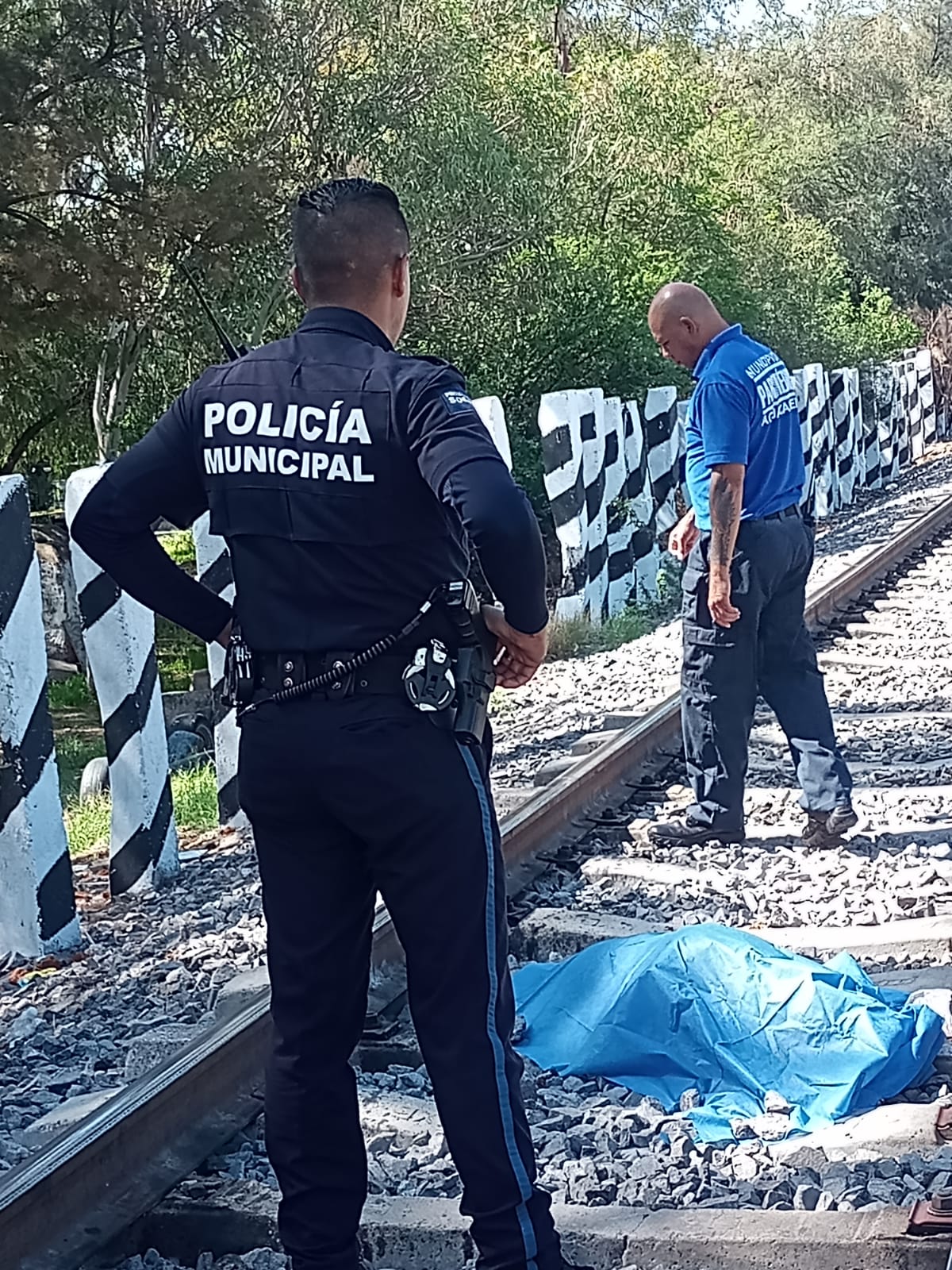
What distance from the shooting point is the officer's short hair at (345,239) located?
10.4 feet

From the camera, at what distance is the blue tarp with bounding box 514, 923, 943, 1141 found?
411 centimetres

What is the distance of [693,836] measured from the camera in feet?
20.9

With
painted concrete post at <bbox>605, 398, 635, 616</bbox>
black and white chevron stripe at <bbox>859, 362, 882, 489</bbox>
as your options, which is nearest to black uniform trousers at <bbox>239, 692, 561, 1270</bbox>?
painted concrete post at <bbox>605, 398, 635, 616</bbox>

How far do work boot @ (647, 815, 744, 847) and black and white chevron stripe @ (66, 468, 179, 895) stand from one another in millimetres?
1860

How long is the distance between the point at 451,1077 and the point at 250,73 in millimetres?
14744

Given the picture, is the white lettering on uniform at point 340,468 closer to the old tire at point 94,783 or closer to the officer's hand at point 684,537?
the officer's hand at point 684,537

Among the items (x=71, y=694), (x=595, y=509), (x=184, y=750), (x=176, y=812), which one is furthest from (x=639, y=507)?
(x=71, y=694)

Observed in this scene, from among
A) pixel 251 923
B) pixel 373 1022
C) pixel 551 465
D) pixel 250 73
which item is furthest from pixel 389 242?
pixel 250 73

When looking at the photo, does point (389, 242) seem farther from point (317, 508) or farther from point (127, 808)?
point (127, 808)

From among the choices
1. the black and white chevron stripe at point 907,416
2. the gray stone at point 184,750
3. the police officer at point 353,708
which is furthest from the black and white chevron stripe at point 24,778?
the black and white chevron stripe at point 907,416

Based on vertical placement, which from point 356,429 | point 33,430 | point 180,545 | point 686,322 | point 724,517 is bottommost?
point 180,545

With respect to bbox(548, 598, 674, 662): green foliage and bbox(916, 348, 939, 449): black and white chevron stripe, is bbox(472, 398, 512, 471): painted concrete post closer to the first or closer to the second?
bbox(548, 598, 674, 662): green foliage

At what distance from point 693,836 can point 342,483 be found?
3.61 m

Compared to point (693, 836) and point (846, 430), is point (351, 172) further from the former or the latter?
point (693, 836)
